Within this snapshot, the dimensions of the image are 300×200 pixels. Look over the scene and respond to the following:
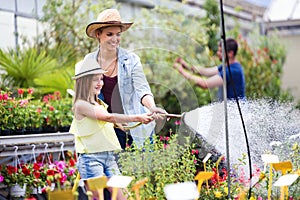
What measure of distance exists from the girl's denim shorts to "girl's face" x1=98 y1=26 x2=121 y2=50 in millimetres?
661

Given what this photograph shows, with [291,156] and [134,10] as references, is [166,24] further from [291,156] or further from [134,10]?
[291,156]

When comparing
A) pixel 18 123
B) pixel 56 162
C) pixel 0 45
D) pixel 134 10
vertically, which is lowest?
pixel 56 162

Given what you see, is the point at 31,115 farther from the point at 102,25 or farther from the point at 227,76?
the point at 227,76

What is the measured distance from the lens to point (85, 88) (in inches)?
151

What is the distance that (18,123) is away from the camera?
5.16 meters

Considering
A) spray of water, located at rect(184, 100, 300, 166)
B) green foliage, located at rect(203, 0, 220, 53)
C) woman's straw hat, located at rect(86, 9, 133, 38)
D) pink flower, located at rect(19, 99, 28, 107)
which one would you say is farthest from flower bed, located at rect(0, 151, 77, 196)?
green foliage, located at rect(203, 0, 220, 53)

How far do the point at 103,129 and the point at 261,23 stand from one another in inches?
444

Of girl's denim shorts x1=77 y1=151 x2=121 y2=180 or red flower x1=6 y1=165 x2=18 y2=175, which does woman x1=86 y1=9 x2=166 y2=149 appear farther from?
red flower x1=6 y1=165 x2=18 y2=175

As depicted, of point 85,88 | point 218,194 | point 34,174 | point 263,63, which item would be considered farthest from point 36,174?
point 263,63

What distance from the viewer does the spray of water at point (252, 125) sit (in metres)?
3.73

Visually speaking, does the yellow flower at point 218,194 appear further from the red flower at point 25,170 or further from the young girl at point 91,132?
the red flower at point 25,170

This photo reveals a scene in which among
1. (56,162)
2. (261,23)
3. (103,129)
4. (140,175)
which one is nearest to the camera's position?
(140,175)

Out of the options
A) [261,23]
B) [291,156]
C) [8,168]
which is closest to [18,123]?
[8,168]

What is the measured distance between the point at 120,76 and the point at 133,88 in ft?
0.39
